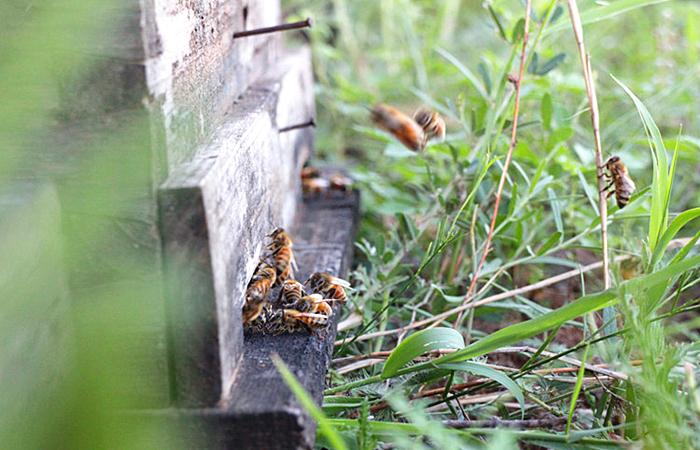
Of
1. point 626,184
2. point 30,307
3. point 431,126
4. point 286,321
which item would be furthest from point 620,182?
point 30,307

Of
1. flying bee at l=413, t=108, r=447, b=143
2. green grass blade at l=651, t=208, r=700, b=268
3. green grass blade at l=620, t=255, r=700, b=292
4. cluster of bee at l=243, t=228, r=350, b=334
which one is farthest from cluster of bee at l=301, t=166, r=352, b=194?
green grass blade at l=620, t=255, r=700, b=292

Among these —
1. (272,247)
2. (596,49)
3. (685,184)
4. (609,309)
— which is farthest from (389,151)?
(596,49)

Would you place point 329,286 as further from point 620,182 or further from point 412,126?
point 412,126

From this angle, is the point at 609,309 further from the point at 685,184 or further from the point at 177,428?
the point at 685,184

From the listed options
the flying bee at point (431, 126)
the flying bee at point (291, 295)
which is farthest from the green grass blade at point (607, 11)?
the flying bee at point (291, 295)

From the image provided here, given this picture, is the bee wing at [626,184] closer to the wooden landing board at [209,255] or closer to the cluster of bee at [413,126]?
the cluster of bee at [413,126]

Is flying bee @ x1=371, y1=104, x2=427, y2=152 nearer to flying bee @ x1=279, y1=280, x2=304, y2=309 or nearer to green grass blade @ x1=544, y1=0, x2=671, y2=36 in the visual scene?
green grass blade @ x1=544, y1=0, x2=671, y2=36
